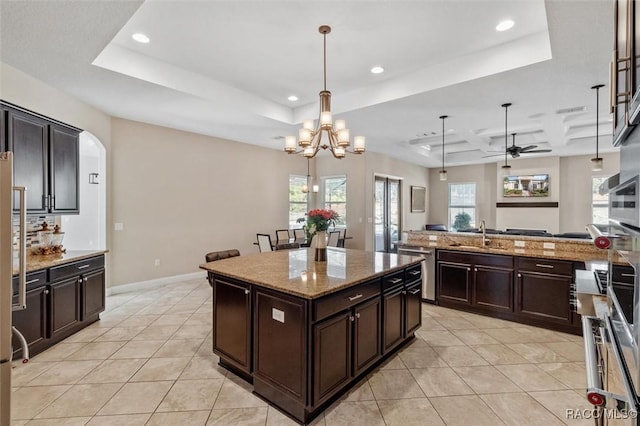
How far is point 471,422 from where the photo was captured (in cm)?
208

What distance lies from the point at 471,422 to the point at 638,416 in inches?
70.8

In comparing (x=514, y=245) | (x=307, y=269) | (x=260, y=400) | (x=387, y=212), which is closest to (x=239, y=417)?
(x=260, y=400)

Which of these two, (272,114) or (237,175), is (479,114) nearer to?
(272,114)

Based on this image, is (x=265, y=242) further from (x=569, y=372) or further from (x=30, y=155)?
(x=569, y=372)

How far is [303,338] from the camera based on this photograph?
2.00 m

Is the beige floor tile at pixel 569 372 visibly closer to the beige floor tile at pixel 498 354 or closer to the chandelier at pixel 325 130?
the beige floor tile at pixel 498 354

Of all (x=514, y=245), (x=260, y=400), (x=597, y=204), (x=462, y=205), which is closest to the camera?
(x=260, y=400)

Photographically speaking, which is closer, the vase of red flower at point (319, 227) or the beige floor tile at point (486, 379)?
the beige floor tile at point (486, 379)

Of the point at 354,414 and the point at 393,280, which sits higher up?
the point at 393,280

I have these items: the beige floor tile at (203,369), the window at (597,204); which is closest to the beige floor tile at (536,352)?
the beige floor tile at (203,369)

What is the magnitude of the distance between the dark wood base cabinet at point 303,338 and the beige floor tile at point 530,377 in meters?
1.03

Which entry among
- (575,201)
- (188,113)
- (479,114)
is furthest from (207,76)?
(575,201)

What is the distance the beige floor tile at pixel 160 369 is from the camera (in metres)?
2.59

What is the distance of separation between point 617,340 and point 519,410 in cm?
182
